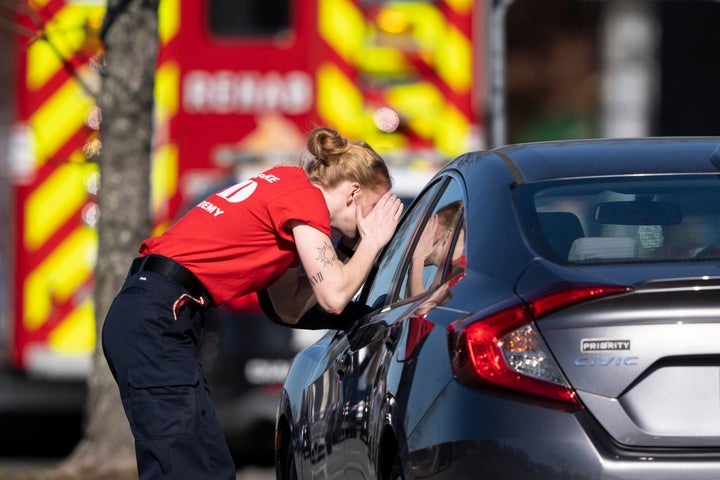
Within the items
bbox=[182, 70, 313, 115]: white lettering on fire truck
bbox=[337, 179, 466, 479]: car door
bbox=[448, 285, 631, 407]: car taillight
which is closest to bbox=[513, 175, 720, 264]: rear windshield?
bbox=[448, 285, 631, 407]: car taillight

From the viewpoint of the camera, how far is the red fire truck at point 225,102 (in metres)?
8.80

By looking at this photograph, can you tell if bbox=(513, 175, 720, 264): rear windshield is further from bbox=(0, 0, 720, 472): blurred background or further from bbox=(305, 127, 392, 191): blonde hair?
bbox=(0, 0, 720, 472): blurred background

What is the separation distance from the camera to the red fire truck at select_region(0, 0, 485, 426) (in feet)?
28.9

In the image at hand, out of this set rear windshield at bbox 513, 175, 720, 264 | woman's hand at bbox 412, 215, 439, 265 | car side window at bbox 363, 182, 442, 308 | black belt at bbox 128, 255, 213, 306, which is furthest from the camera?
car side window at bbox 363, 182, 442, 308

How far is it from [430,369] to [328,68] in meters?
4.82

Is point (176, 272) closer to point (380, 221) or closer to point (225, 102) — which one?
point (380, 221)

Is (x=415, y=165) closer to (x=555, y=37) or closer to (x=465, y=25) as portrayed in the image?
(x=465, y=25)

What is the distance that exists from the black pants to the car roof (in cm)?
96

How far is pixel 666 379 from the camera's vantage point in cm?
380

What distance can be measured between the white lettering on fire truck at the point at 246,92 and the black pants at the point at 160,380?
4.00 metres

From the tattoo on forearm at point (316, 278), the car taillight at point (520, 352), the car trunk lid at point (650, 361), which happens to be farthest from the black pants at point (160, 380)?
the car trunk lid at point (650, 361)

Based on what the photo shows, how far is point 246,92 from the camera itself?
8.91 m

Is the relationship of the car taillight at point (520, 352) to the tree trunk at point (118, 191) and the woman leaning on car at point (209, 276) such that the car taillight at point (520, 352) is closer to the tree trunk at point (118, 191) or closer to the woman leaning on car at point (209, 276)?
the woman leaning on car at point (209, 276)

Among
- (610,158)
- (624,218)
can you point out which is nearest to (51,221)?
(610,158)
